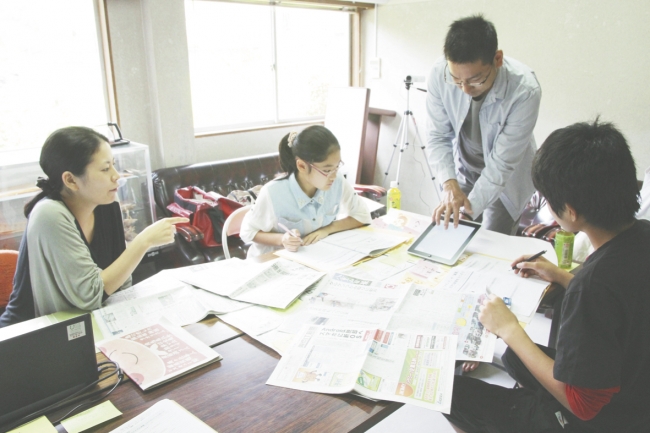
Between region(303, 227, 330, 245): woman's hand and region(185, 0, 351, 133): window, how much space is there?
7.64ft

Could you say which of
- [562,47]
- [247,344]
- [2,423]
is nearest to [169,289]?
[247,344]

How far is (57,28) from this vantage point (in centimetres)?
327

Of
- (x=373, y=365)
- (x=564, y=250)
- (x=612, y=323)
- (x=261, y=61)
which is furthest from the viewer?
(x=261, y=61)

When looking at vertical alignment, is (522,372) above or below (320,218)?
below

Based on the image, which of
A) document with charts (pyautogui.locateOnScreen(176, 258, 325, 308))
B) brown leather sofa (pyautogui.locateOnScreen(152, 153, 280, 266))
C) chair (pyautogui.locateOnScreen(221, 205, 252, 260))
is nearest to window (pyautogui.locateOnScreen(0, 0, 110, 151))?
brown leather sofa (pyautogui.locateOnScreen(152, 153, 280, 266))

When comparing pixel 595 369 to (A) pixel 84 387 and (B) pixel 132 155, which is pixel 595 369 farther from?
(B) pixel 132 155

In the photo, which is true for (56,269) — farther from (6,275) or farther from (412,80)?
(412,80)

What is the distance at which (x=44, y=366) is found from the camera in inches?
40.1

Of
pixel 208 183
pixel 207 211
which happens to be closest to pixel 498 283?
pixel 207 211

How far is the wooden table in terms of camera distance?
97 centimetres

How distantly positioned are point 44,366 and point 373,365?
28.2 inches

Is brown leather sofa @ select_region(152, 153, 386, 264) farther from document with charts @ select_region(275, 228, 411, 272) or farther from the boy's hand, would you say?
the boy's hand

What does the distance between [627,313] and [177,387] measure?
3.16 ft

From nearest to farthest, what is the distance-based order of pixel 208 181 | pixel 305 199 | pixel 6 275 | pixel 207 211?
pixel 6 275 < pixel 305 199 < pixel 207 211 < pixel 208 181
